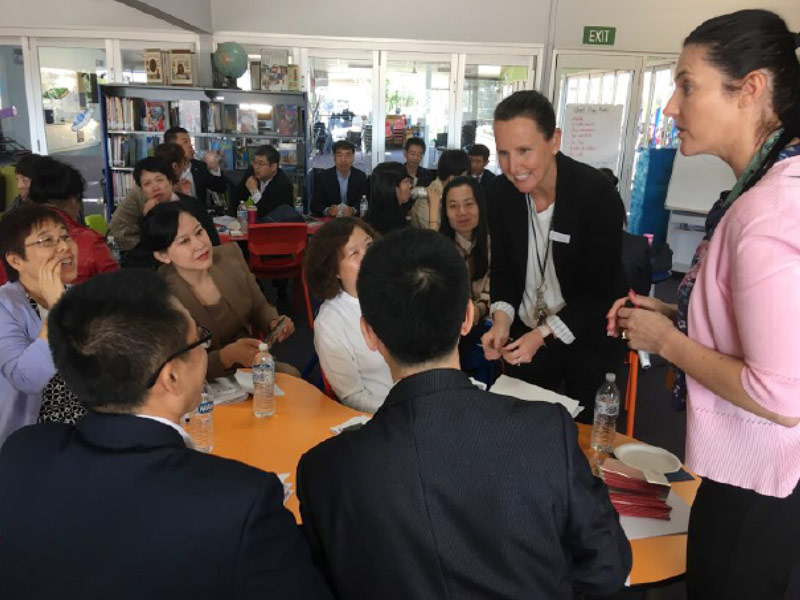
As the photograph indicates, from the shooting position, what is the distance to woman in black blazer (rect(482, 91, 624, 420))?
2.13 metres

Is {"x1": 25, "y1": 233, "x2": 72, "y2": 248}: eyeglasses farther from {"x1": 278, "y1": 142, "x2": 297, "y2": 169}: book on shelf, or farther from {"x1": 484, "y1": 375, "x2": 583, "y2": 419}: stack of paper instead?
{"x1": 278, "y1": 142, "x2": 297, "y2": 169}: book on shelf

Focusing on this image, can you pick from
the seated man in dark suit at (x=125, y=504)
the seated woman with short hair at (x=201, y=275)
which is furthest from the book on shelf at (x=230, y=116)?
the seated man in dark suit at (x=125, y=504)

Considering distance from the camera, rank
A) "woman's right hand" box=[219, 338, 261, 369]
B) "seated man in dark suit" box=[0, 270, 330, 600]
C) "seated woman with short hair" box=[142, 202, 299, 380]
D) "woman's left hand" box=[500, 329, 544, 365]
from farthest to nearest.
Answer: "seated woman with short hair" box=[142, 202, 299, 380] < "woman's right hand" box=[219, 338, 261, 369] < "woman's left hand" box=[500, 329, 544, 365] < "seated man in dark suit" box=[0, 270, 330, 600]

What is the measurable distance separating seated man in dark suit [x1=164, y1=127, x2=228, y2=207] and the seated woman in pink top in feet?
18.6

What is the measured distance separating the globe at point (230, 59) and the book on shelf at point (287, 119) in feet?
1.99

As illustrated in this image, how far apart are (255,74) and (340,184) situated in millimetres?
1705

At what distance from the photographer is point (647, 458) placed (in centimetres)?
180

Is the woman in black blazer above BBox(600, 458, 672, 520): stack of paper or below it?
above

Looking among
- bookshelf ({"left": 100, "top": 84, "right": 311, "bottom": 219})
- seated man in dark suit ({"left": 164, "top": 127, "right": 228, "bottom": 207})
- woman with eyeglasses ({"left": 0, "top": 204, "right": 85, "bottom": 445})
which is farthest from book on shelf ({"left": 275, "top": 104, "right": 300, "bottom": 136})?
woman with eyeglasses ({"left": 0, "top": 204, "right": 85, "bottom": 445})

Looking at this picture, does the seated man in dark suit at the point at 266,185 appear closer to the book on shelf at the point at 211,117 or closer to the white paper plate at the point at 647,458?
the book on shelf at the point at 211,117

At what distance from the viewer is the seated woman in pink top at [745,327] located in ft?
3.34

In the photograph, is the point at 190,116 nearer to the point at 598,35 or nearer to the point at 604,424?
the point at 598,35

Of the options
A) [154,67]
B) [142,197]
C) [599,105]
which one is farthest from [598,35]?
[142,197]

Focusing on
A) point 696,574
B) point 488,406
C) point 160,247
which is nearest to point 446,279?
point 488,406
